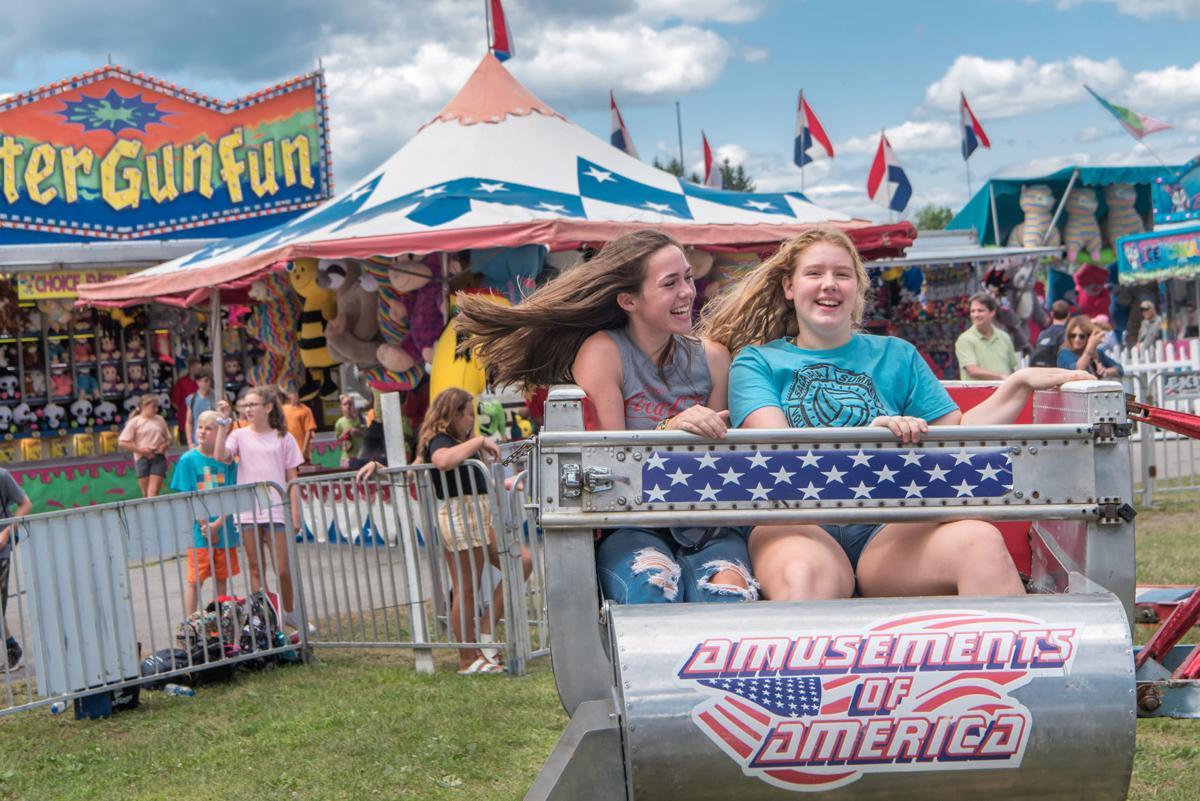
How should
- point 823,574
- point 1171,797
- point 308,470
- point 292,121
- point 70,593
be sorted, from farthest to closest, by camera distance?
point 292,121 < point 308,470 < point 70,593 < point 1171,797 < point 823,574

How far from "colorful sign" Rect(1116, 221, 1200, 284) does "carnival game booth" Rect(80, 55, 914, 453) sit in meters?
10.4

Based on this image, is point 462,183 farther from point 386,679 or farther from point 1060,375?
point 1060,375

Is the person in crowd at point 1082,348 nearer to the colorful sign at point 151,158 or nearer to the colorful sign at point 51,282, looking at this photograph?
the colorful sign at point 51,282

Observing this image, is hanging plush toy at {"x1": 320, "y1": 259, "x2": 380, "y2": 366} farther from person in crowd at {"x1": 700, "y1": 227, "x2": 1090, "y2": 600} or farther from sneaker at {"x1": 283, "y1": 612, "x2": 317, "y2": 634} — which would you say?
person in crowd at {"x1": 700, "y1": 227, "x2": 1090, "y2": 600}

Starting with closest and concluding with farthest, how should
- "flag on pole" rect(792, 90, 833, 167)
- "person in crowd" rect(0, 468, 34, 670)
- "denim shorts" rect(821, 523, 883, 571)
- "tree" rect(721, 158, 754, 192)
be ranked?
"denim shorts" rect(821, 523, 883, 571) < "person in crowd" rect(0, 468, 34, 670) < "flag on pole" rect(792, 90, 833, 167) < "tree" rect(721, 158, 754, 192)

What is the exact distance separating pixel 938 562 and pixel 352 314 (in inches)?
386

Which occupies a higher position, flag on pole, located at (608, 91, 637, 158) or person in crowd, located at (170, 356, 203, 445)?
flag on pole, located at (608, 91, 637, 158)

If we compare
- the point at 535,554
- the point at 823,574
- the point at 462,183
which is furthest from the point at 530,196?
the point at 823,574

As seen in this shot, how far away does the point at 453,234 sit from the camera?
10844mm

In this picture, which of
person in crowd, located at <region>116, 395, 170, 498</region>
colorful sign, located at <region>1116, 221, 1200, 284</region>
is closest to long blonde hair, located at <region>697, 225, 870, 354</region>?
person in crowd, located at <region>116, 395, 170, 498</region>

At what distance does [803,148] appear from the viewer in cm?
2373

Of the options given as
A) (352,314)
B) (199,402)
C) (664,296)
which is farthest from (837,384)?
(199,402)

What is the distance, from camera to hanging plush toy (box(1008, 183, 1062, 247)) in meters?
26.1

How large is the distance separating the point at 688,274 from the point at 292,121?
1756cm
